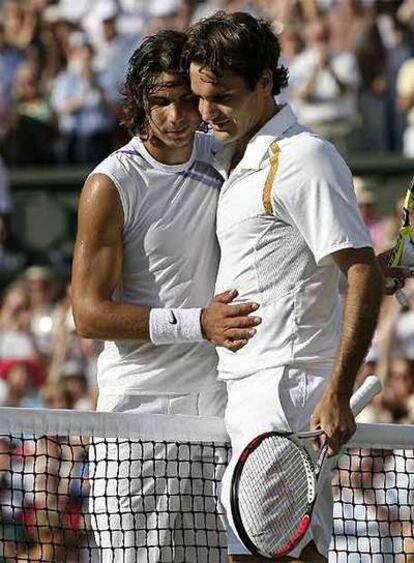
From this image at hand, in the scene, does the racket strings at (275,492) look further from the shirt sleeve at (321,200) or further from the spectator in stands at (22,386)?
the spectator in stands at (22,386)

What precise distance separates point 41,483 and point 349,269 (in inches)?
170

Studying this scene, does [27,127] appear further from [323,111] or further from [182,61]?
[182,61]

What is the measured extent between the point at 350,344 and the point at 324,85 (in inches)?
328

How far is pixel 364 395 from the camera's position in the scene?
5.27 m

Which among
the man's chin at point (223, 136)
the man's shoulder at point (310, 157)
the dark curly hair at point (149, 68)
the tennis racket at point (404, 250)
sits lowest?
the tennis racket at point (404, 250)

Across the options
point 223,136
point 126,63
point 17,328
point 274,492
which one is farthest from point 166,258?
point 126,63

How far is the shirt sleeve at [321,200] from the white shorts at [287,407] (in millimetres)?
423

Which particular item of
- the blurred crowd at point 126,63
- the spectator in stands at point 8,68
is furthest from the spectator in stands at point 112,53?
the spectator in stands at point 8,68

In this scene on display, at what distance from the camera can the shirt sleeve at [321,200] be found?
5008 mm

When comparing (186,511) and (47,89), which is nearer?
(186,511)

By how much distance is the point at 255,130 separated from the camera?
536 centimetres

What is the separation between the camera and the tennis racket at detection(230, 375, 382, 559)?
5.00 metres

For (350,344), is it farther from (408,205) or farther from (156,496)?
(156,496)

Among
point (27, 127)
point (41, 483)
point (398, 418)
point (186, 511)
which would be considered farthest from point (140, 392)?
point (27, 127)
